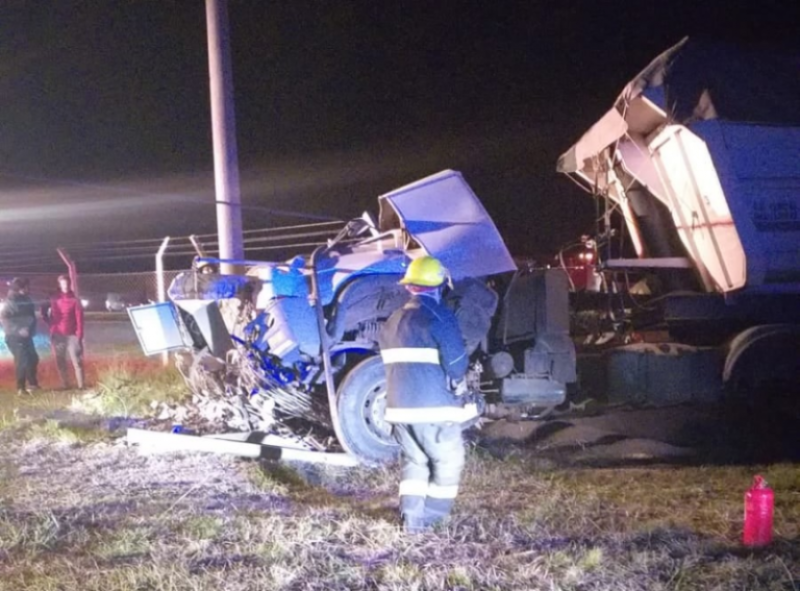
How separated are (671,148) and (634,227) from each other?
54.1 inches

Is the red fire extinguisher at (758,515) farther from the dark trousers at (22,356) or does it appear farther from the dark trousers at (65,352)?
the dark trousers at (22,356)

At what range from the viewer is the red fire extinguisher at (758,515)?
4.61m

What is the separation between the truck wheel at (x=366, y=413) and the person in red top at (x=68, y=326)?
5974mm

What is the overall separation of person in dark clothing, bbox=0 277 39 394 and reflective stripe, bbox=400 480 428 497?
7989 millimetres

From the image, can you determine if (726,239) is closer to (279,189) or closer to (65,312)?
(65,312)

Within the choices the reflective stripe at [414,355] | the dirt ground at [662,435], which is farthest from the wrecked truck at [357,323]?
the reflective stripe at [414,355]

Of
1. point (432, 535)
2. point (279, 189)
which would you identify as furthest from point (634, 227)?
point (279, 189)

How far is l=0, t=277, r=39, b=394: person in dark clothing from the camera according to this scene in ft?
38.4

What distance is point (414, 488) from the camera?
5.14 meters

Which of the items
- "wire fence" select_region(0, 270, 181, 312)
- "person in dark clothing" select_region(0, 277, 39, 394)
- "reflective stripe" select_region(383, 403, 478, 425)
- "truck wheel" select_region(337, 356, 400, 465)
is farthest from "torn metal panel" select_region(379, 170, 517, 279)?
"wire fence" select_region(0, 270, 181, 312)

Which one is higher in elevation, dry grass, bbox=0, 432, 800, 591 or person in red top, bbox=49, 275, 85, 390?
person in red top, bbox=49, 275, 85, 390

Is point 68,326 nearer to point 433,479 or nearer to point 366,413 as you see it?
point 366,413

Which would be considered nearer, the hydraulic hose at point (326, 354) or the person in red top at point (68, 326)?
the hydraulic hose at point (326, 354)

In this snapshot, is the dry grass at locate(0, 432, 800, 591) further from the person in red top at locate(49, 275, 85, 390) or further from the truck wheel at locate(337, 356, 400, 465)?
the person in red top at locate(49, 275, 85, 390)
